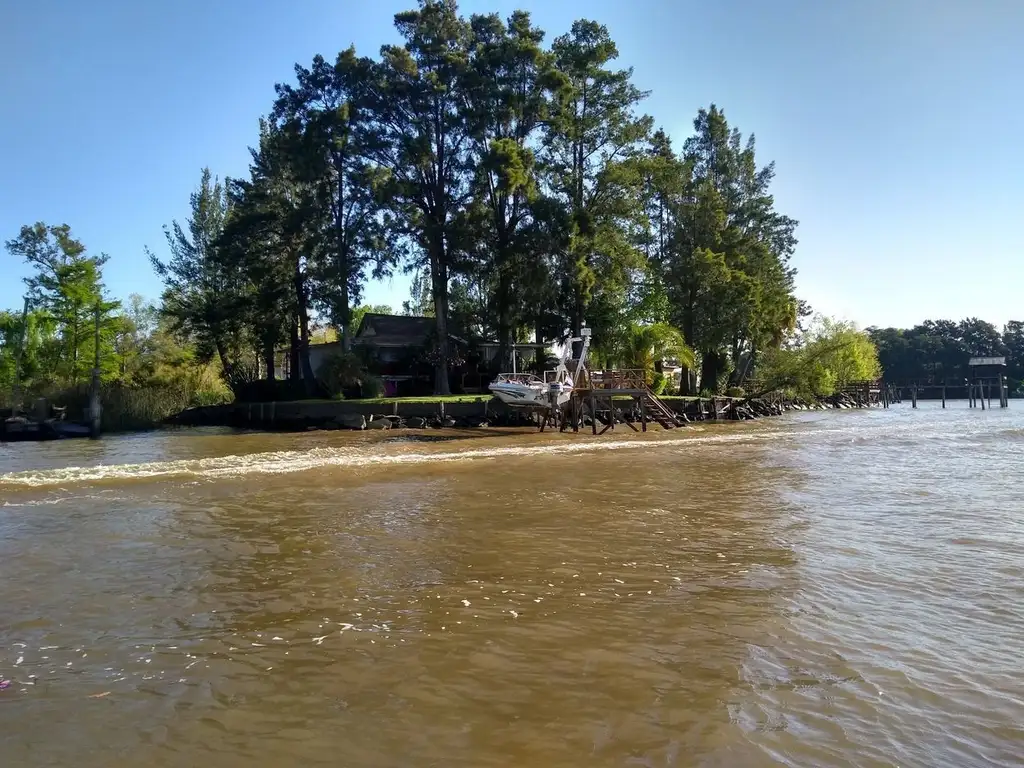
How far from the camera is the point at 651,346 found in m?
45.9

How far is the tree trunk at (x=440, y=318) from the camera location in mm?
40719

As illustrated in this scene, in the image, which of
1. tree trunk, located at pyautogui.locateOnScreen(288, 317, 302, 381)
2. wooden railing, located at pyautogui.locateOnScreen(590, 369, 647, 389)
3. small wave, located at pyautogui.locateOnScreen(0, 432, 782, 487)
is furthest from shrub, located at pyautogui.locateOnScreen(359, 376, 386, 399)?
small wave, located at pyautogui.locateOnScreen(0, 432, 782, 487)

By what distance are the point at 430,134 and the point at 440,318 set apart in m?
10.7


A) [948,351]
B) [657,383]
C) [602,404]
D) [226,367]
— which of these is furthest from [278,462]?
[948,351]

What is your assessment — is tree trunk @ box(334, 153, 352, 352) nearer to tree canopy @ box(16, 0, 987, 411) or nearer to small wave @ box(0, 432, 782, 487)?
tree canopy @ box(16, 0, 987, 411)

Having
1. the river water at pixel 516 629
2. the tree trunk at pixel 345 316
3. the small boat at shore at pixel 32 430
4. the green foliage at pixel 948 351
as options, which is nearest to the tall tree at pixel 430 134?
the tree trunk at pixel 345 316

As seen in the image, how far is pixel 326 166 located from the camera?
39156 mm

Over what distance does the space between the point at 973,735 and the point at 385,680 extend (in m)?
3.59

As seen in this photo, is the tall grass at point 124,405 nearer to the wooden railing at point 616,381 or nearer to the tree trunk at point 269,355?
the tree trunk at point 269,355

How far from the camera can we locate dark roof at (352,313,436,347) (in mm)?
44125

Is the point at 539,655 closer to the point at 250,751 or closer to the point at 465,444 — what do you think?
the point at 250,751

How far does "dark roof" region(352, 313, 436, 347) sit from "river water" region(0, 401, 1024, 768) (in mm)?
31176

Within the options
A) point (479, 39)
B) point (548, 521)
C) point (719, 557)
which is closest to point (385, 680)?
point (719, 557)

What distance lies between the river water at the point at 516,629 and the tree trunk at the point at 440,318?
27569mm
